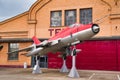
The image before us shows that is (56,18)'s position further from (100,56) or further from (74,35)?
(74,35)

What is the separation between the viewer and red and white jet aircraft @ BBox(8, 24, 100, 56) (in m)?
21.2

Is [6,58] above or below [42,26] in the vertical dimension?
below

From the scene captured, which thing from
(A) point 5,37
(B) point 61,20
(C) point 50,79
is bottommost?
(C) point 50,79

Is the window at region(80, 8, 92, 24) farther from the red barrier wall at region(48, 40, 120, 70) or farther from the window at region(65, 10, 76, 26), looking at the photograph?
the red barrier wall at region(48, 40, 120, 70)

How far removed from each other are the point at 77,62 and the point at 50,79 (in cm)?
1084

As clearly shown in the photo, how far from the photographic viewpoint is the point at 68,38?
75.2ft

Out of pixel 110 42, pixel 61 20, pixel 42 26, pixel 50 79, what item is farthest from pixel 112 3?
pixel 50 79

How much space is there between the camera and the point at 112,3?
3044cm

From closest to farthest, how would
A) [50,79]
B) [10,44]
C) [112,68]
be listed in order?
[50,79] → [112,68] → [10,44]

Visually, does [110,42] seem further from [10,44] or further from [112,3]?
[10,44]

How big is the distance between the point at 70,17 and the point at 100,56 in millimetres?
7183

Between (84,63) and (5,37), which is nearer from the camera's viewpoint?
(84,63)

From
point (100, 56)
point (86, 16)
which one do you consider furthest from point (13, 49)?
point (100, 56)

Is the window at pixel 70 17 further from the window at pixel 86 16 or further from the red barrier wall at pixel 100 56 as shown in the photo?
the red barrier wall at pixel 100 56
